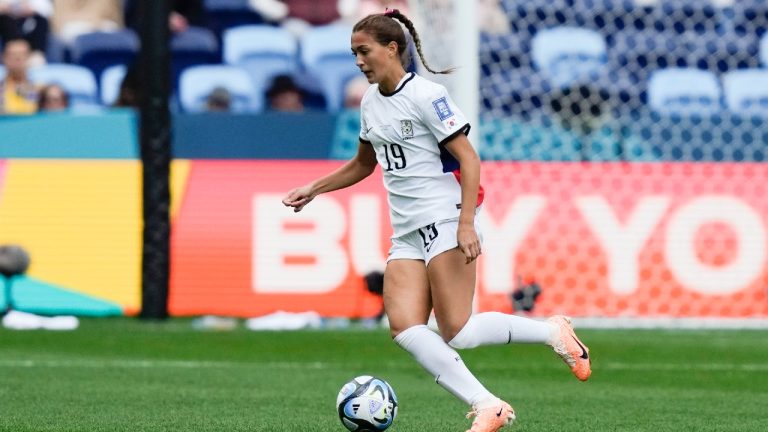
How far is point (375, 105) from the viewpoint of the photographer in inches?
217

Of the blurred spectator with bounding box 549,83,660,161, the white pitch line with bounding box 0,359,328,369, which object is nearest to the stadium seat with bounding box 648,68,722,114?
the blurred spectator with bounding box 549,83,660,161

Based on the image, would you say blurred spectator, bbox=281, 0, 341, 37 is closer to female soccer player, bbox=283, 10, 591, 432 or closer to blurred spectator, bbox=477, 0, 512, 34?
blurred spectator, bbox=477, 0, 512, 34

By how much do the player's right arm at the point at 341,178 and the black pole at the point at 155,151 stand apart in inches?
229

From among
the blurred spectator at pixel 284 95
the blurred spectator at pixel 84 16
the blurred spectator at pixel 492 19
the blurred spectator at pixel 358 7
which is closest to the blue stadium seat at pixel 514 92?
the blurred spectator at pixel 492 19

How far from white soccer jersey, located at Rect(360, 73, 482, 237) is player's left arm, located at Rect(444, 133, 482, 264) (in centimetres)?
6

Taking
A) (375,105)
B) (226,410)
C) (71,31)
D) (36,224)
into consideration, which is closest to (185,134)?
(36,224)

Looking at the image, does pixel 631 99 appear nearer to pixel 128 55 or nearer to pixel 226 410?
pixel 128 55

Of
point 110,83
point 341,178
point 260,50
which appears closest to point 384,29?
point 341,178

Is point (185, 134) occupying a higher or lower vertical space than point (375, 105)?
lower

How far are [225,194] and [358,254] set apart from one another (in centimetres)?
121

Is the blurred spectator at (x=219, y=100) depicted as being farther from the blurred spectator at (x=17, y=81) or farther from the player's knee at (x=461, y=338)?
the player's knee at (x=461, y=338)

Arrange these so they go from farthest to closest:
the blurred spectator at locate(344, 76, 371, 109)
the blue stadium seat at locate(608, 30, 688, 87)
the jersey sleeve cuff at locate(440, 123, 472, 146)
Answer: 1. the blue stadium seat at locate(608, 30, 688, 87)
2. the blurred spectator at locate(344, 76, 371, 109)
3. the jersey sleeve cuff at locate(440, 123, 472, 146)

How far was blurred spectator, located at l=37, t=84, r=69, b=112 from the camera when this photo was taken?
13.4 m

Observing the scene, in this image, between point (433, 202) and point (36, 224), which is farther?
point (36, 224)
